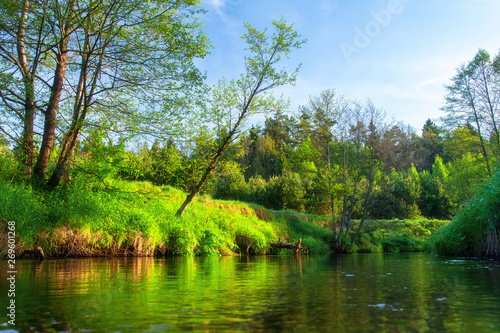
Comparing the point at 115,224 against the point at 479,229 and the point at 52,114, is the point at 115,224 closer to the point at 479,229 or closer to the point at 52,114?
the point at 52,114

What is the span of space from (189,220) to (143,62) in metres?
6.69

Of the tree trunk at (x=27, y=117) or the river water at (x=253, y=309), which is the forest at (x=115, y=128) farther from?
the river water at (x=253, y=309)

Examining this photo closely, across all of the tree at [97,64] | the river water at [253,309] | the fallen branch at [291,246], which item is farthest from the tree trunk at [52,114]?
the fallen branch at [291,246]

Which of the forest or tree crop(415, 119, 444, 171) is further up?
tree crop(415, 119, 444, 171)

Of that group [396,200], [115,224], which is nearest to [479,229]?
[115,224]

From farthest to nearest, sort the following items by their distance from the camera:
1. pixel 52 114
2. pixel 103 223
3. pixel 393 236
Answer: pixel 393 236, pixel 52 114, pixel 103 223

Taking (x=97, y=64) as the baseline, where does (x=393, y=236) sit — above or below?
below

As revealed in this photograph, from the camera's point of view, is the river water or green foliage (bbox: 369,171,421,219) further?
green foliage (bbox: 369,171,421,219)

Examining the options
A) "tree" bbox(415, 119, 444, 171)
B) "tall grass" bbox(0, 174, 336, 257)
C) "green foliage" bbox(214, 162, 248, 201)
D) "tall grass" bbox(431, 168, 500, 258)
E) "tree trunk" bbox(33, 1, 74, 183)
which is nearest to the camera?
"tall grass" bbox(0, 174, 336, 257)

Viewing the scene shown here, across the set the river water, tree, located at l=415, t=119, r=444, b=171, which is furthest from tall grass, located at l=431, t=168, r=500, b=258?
tree, located at l=415, t=119, r=444, b=171

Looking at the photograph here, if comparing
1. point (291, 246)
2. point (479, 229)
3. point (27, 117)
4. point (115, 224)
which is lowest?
point (291, 246)

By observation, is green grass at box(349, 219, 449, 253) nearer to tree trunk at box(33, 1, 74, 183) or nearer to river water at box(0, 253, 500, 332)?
tree trunk at box(33, 1, 74, 183)

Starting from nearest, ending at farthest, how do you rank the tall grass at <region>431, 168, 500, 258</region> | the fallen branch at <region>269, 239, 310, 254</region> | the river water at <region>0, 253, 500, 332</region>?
the river water at <region>0, 253, 500, 332</region> < the tall grass at <region>431, 168, 500, 258</region> < the fallen branch at <region>269, 239, 310, 254</region>

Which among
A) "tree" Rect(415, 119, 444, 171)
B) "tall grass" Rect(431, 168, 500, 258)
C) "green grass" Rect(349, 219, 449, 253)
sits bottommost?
"green grass" Rect(349, 219, 449, 253)
